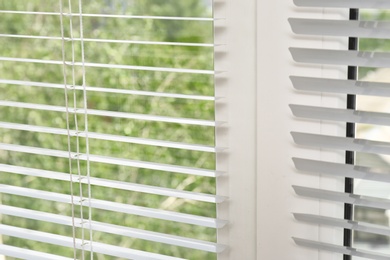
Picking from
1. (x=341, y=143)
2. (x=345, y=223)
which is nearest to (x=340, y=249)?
(x=345, y=223)

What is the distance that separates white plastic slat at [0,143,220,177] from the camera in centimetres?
117

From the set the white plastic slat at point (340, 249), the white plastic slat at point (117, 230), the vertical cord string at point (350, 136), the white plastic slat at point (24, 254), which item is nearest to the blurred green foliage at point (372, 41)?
the vertical cord string at point (350, 136)

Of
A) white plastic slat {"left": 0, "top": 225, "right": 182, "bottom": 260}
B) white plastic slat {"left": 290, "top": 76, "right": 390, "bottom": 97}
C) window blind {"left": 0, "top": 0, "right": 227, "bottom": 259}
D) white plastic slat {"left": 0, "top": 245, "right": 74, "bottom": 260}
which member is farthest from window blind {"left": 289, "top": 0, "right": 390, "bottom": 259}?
white plastic slat {"left": 0, "top": 245, "right": 74, "bottom": 260}

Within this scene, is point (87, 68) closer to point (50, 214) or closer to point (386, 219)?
point (50, 214)

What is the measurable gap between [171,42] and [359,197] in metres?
0.37

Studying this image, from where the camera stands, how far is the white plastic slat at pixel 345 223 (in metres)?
1.02

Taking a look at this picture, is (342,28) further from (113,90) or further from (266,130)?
(113,90)

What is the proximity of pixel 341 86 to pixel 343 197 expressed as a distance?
15cm

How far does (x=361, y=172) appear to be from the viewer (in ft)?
3.35

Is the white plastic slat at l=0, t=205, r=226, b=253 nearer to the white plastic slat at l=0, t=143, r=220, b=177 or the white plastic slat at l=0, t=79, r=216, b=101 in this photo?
the white plastic slat at l=0, t=143, r=220, b=177

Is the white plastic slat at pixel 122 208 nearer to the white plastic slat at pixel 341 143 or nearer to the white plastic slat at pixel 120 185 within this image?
the white plastic slat at pixel 120 185

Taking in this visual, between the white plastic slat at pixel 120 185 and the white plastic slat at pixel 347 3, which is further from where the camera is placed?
the white plastic slat at pixel 120 185

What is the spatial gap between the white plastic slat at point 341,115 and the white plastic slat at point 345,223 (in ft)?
0.46

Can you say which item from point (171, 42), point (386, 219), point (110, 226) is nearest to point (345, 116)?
point (386, 219)
